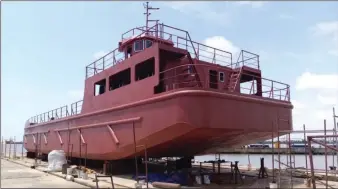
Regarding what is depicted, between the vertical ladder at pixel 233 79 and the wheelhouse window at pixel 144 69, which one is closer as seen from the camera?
the wheelhouse window at pixel 144 69

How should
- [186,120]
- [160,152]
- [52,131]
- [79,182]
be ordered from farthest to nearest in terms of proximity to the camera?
[52,131]
[160,152]
[79,182]
[186,120]

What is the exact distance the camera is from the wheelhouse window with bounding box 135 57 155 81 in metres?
12.7

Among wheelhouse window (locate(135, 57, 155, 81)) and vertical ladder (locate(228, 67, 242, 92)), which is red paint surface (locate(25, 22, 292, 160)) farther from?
wheelhouse window (locate(135, 57, 155, 81))

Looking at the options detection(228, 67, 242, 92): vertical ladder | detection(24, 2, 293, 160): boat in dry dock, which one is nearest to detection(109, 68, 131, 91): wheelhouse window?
detection(24, 2, 293, 160): boat in dry dock

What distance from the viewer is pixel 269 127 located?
39.3 feet

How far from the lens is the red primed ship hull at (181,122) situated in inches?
395

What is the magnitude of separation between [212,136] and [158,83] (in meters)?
2.40

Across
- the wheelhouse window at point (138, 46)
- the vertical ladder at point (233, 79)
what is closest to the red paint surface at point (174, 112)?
the vertical ladder at point (233, 79)

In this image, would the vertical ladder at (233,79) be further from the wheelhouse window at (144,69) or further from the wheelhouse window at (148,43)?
the wheelhouse window at (148,43)

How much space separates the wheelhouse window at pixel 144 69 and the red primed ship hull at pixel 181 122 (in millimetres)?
1542

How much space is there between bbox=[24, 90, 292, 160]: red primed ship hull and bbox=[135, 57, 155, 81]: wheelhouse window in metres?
1.54

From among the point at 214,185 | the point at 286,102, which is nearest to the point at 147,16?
the point at 286,102

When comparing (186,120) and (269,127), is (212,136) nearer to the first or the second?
(186,120)

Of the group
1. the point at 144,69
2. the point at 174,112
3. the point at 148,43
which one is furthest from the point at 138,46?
the point at 174,112
